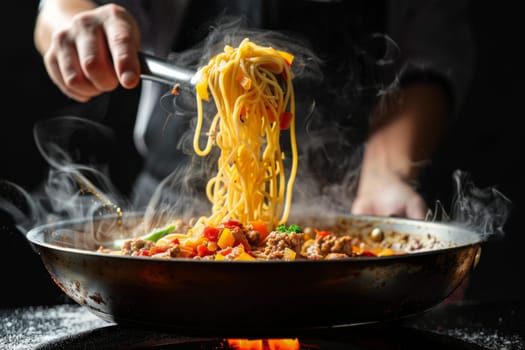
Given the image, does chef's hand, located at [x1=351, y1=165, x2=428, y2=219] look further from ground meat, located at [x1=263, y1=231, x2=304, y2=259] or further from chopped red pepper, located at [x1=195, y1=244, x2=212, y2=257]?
chopped red pepper, located at [x1=195, y1=244, x2=212, y2=257]

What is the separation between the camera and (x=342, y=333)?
1.73 meters

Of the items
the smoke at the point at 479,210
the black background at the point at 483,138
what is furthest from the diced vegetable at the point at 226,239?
the black background at the point at 483,138

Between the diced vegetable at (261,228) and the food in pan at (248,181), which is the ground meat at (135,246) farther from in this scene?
the diced vegetable at (261,228)

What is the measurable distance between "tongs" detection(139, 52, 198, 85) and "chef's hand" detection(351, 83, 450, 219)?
44.5 inches

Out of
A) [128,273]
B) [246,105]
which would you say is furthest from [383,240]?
[128,273]

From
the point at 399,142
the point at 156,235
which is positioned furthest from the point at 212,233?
the point at 399,142

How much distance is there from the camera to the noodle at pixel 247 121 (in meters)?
2.07

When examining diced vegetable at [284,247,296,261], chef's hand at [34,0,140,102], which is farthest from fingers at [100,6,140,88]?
diced vegetable at [284,247,296,261]

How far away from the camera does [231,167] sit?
2.29 m

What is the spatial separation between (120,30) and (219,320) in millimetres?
1188

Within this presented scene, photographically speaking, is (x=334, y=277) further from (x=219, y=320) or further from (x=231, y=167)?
(x=231, y=167)

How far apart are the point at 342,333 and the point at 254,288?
54 cm

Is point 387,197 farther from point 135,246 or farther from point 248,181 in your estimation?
point 135,246

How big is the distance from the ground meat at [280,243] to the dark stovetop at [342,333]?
0.26 metres
